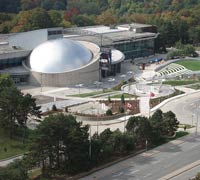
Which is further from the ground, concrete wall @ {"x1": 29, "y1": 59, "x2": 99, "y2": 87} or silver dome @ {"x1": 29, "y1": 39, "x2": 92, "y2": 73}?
silver dome @ {"x1": 29, "y1": 39, "x2": 92, "y2": 73}

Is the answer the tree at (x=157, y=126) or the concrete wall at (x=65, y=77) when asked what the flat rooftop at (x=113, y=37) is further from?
the tree at (x=157, y=126)

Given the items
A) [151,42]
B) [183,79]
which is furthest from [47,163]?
[151,42]

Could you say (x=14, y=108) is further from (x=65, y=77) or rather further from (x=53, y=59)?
(x=53, y=59)

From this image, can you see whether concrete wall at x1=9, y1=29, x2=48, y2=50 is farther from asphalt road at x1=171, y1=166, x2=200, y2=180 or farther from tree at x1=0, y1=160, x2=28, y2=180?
tree at x1=0, y1=160, x2=28, y2=180

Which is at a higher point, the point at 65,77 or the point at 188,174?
the point at 65,77

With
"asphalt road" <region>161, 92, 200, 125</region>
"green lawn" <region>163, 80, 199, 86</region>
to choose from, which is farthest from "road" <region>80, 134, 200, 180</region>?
"green lawn" <region>163, 80, 199, 86</region>

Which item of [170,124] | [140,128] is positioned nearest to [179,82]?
[170,124]

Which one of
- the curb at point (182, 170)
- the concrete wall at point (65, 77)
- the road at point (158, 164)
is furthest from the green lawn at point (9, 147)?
the concrete wall at point (65, 77)
